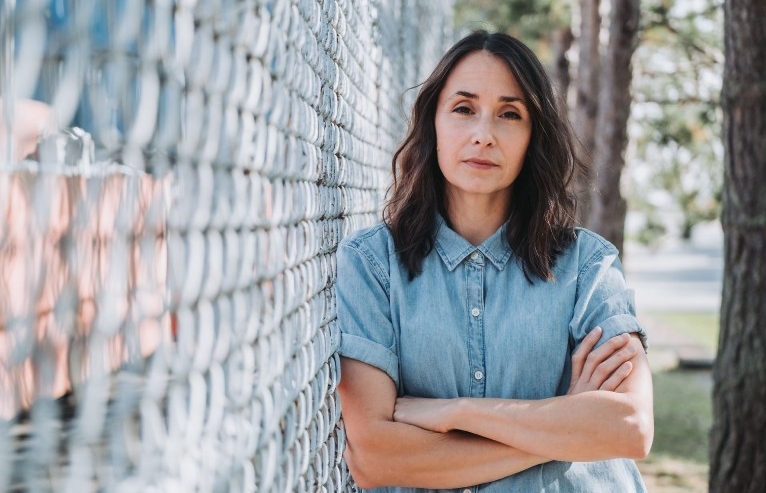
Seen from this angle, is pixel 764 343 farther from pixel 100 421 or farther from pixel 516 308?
pixel 100 421

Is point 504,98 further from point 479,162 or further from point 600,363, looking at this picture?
point 600,363

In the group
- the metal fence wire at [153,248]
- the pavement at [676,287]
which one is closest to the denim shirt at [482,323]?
the metal fence wire at [153,248]

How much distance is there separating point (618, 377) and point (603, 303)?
0.65 feet

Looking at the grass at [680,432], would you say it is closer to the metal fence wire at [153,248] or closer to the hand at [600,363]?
the hand at [600,363]

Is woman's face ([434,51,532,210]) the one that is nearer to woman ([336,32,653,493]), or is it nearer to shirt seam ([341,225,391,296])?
woman ([336,32,653,493])

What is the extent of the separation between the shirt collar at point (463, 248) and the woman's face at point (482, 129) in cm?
13

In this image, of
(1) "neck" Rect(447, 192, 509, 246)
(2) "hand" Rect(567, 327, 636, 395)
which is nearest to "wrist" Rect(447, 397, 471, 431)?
(2) "hand" Rect(567, 327, 636, 395)

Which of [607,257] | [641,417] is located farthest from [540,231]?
[641,417]

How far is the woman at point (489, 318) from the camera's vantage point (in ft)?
7.62

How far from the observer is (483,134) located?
2.56m

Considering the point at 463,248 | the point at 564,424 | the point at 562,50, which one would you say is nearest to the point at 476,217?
the point at 463,248

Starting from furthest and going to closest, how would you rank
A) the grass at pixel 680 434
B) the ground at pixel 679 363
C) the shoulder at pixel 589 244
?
the ground at pixel 679 363
the grass at pixel 680 434
the shoulder at pixel 589 244

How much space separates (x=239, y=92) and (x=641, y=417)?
1.48 m

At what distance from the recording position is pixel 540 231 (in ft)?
8.48
